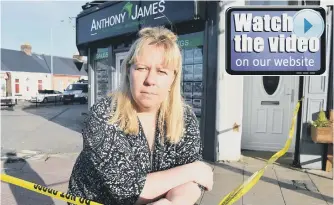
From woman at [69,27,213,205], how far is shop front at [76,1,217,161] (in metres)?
2.80

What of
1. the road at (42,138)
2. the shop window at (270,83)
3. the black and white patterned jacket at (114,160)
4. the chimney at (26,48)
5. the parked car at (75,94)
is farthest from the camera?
the chimney at (26,48)

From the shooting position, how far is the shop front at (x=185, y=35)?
547 cm

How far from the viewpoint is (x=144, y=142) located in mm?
1273

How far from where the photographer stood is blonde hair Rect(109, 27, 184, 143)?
4.08ft

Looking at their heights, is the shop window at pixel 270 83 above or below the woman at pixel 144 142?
above

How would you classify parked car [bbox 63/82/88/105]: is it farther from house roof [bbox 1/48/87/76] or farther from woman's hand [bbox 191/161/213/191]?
woman's hand [bbox 191/161/213/191]

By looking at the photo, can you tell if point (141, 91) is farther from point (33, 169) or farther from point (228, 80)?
point (33, 169)

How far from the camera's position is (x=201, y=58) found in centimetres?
590

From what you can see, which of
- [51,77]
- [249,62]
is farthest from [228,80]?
[51,77]

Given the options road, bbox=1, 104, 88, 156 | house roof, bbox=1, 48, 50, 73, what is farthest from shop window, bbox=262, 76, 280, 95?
house roof, bbox=1, 48, 50, 73

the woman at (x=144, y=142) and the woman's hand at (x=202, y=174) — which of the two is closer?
the woman at (x=144, y=142)

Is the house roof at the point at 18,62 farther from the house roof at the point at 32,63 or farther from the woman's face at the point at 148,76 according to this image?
the woman's face at the point at 148,76

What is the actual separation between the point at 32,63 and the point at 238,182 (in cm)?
3961

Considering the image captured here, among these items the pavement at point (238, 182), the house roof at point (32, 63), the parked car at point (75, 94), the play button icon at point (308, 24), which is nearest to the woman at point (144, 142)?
the pavement at point (238, 182)
